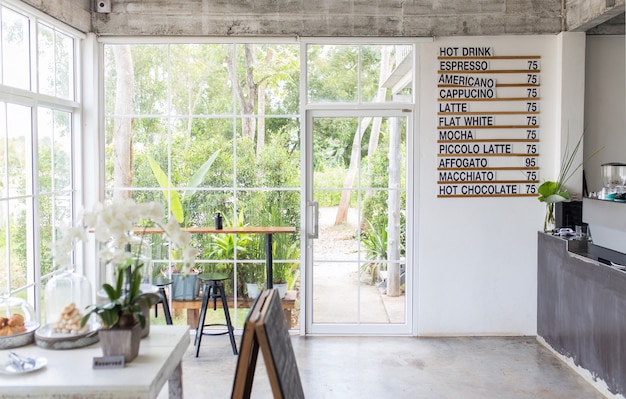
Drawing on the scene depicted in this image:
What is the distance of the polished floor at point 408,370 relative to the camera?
4.47 metres

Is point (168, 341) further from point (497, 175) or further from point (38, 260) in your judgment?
point (497, 175)

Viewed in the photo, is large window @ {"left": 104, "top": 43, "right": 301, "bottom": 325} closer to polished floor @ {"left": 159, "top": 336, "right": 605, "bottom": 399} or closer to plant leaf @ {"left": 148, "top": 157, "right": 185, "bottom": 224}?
plant leaf @ {"left": 148, "top": 157, "right": 185, "bottom": 224}

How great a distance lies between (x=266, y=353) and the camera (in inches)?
94.3

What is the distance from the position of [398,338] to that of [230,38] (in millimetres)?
3128

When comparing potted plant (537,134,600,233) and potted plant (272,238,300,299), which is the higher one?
potted plant (537,134,600,233)

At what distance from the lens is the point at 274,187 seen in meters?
5.93

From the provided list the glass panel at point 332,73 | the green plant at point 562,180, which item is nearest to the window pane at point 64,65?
the glass panel at point 332,73

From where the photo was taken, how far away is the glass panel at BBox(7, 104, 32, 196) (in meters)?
4.41

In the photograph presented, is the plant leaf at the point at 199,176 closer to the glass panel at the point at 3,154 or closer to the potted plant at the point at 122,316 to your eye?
the glass panel at the point at 3,154

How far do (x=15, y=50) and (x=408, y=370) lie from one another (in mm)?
3748

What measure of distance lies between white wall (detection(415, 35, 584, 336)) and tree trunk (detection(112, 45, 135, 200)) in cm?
265

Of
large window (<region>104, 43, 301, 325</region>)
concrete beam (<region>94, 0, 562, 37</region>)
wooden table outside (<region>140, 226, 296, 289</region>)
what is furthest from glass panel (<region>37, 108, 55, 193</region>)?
concrete beam (<region>94, 0, 562, 37</region>)

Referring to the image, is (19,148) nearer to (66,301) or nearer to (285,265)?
(66,301)

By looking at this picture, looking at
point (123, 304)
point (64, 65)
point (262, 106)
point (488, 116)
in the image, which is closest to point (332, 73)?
point (262, 106)
